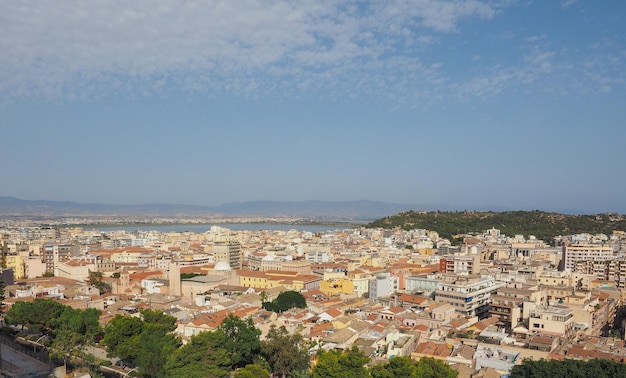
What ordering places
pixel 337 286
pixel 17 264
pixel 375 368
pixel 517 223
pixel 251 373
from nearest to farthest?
pixel 375 368
pixel 251 373
pixel 337 286
pixel 17 264
pixel 517 223

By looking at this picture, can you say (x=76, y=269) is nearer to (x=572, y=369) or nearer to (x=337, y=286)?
(x=337, y=286)

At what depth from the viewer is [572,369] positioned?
43.4 ft

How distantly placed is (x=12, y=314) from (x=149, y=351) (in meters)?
7.79

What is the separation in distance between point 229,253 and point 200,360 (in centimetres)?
3337

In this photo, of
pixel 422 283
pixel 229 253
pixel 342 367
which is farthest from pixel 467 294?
pixel 229 253

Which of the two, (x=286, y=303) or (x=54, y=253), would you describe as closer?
(x=286, y=303)

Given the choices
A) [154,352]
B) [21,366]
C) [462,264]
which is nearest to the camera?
[154,352]

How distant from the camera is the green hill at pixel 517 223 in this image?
2486 inches

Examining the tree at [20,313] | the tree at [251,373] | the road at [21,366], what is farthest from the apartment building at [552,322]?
the tree at [20,313]

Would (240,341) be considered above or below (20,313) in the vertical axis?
below

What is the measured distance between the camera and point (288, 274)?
118ft

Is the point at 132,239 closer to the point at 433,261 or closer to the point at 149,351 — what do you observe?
the point at 433,261

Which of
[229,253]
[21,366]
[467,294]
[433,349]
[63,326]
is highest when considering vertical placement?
[63,326]

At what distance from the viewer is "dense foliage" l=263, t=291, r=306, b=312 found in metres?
25.4
